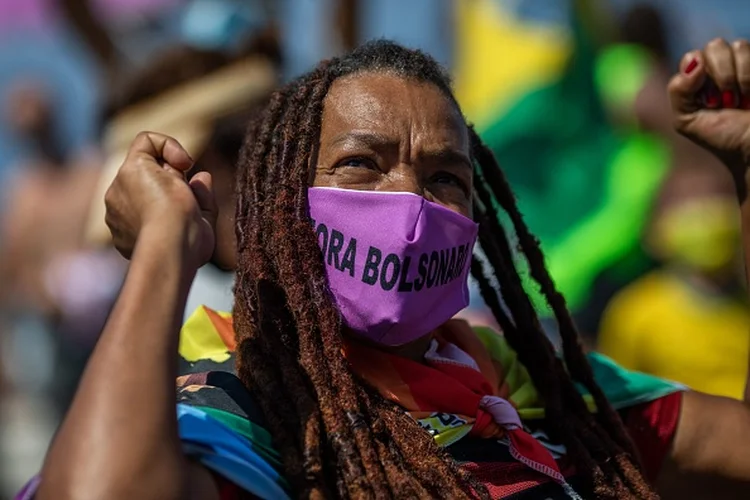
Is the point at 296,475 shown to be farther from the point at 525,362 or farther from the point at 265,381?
the point at 525,362

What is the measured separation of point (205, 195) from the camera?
88.2 inches

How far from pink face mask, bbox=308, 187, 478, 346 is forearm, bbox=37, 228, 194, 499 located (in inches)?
16.7

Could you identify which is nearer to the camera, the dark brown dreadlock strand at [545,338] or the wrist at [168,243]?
the wrist at [168,243]

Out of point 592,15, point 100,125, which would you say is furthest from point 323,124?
point 592,15

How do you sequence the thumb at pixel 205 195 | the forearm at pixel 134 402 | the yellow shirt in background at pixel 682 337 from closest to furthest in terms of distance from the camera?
the forearm at pixel 134 402
the thumb at pixel 205 195
the yellow shirt in background at pixel 682 337

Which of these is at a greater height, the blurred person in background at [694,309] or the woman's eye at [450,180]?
the woman's eye at [450,180]

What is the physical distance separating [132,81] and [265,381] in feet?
7.95

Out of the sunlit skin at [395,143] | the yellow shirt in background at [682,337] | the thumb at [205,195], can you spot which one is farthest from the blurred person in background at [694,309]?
the thumb at [205,195]

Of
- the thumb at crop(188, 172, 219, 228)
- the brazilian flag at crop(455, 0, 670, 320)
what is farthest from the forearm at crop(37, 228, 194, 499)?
the brazilian flag at crop(455, 0, 670, 320)

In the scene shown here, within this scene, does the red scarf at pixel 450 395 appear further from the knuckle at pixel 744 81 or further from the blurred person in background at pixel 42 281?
the blurred person in background at pixel 42 281

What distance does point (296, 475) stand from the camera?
2.21 meters

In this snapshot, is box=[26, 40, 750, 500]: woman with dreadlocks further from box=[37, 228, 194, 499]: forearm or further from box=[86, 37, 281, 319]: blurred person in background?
box=[86, 37, 281, 319]: blurred person in background

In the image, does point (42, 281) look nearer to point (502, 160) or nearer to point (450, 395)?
point (502, 160)

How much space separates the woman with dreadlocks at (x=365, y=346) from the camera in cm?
204
